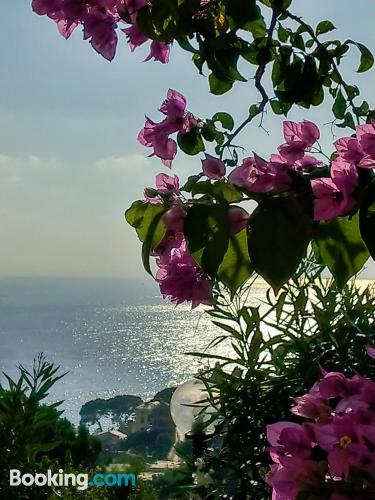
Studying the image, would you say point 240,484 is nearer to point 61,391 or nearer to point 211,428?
point 211,428

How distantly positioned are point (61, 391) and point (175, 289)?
1.45 m

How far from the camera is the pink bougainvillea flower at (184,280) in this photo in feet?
1.03

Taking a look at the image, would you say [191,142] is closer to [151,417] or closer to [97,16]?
[97,16]

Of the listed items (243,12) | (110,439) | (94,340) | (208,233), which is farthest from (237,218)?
(94,340)

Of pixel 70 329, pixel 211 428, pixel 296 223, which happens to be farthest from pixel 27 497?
pixel 70 329

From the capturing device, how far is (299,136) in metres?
0.29

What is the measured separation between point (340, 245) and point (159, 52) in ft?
0.60

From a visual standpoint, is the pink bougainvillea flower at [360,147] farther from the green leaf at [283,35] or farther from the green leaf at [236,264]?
the green leaf at [283,35]

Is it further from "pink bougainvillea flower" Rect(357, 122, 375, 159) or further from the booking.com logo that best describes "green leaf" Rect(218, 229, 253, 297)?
the booking.com logo

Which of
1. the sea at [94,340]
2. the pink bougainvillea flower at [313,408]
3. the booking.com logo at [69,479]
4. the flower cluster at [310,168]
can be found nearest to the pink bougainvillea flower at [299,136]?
the flower cluster at [310,168]

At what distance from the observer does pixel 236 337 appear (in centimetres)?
125

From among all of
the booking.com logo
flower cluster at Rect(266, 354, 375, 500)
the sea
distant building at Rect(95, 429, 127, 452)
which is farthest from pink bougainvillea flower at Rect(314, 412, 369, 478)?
distant building at Rect(95, 429, 127, 452)

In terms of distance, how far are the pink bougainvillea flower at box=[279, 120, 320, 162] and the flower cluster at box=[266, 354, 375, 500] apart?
3.9 inches

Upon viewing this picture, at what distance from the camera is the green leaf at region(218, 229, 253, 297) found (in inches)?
10.0
